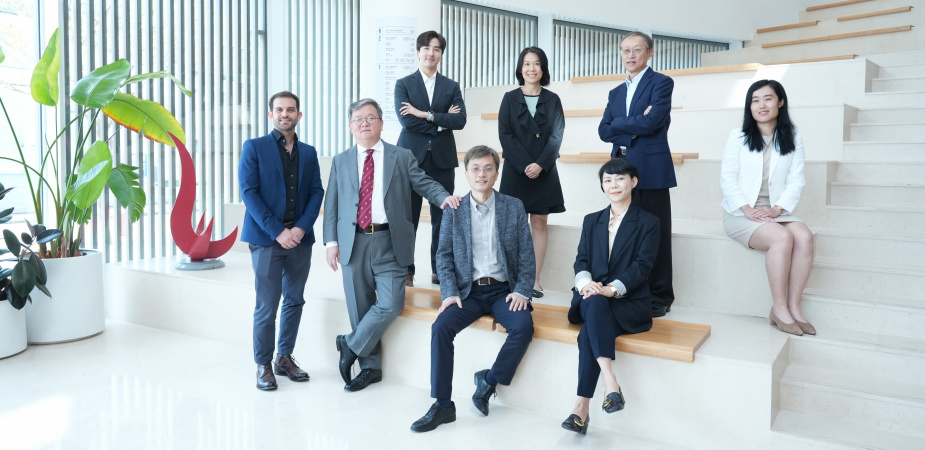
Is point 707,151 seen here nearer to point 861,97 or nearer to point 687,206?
point 687,206

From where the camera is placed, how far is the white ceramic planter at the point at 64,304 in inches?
145

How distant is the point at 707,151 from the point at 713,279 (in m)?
1.46

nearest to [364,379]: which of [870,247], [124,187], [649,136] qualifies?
[649,136]

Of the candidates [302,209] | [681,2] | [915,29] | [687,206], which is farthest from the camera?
[681,2]

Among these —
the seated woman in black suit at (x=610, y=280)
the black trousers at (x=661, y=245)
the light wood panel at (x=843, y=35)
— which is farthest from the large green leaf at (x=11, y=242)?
the light wood panel at (x=843, y=35)

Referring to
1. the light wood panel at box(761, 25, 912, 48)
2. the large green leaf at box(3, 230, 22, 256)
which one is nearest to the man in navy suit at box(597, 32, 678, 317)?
the large green leaf at box(3, 230, 22, 256)

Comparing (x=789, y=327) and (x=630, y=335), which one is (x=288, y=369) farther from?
(x=789, y=327)

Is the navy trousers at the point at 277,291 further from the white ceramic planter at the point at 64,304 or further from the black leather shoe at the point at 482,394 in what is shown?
the white ceramic planter at the point at 64,304

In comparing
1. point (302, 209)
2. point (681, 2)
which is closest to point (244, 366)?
point (302, 209)

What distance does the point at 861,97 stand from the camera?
14.6 feet

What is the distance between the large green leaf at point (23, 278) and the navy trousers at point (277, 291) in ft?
4.04

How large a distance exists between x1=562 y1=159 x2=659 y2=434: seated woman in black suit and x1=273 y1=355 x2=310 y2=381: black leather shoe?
4.19 ft

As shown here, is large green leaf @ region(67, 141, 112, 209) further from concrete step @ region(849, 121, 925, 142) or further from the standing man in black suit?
concrete step @ region(849, 121, 925, 142)

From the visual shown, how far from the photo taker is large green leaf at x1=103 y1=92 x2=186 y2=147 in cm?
382
